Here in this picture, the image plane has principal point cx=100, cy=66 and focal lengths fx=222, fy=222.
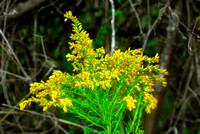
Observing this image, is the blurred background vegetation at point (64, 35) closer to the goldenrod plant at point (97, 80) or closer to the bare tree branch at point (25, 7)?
the bare tree branch at point (25, 7)

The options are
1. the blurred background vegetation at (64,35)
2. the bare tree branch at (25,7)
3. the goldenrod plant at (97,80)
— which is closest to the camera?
the goldenrod plant at (97,80)

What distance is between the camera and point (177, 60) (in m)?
2.57

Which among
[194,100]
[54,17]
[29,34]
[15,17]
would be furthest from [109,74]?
[194,100]

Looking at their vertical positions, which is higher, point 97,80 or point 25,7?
point 25,7

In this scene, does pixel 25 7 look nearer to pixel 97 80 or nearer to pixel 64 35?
pixel 64 35

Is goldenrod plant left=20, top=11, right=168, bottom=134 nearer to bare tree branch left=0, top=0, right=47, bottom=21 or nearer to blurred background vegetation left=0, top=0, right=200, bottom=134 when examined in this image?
blurred background vegetation left=0, top=0, right=200, bottom=134

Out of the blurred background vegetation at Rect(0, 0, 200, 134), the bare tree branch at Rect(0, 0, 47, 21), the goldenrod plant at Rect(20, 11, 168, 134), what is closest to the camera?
the goldenrod plant at Rect(20, 11, 168, 134)

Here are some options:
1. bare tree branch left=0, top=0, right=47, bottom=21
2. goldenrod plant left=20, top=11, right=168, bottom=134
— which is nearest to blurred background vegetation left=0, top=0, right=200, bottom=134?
bare tree branch left=0, top=0, right=47, bottom=21

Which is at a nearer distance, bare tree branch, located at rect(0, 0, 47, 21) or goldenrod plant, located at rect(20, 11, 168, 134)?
goldenrod plant, located at rect(20, 11, 168, 134)

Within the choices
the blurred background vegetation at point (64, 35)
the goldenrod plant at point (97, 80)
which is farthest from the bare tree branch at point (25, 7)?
the goldenrod plant at point (97, 80)

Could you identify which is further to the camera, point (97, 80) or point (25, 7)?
point (25, 7)

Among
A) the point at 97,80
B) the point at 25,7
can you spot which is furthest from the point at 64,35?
the point at 97,80

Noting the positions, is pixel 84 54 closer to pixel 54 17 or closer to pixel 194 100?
pixel 54 17

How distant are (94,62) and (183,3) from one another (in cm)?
135
